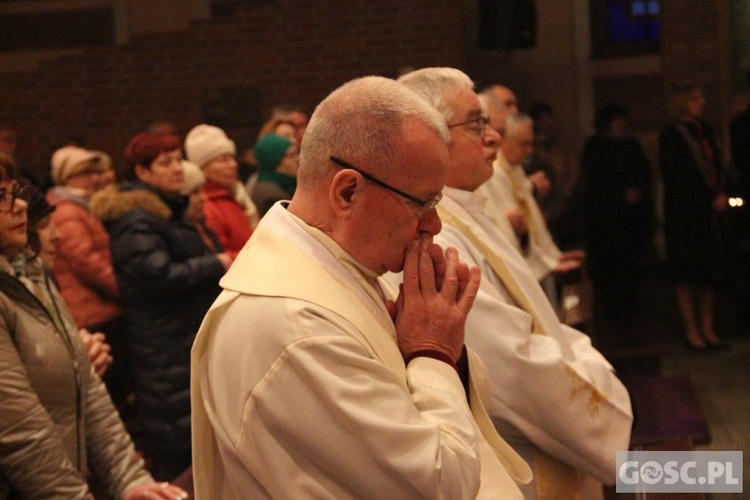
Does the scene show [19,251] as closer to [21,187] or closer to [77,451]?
[21,187]

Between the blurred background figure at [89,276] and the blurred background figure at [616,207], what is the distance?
4229mm

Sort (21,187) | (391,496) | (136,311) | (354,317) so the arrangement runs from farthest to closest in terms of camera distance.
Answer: (136,311)
(21,187)
(354,317)
(391,496)

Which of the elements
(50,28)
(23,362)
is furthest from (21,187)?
(50,28)

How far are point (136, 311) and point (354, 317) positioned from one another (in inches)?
109

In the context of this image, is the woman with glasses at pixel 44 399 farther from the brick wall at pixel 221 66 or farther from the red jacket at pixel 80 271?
the brick wall at pixel 221 66

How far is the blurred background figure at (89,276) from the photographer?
516cm

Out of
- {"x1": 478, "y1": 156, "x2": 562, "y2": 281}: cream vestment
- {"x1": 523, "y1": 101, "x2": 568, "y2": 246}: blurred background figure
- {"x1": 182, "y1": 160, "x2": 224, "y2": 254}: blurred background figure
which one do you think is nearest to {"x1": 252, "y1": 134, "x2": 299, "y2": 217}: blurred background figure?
{"x1": 182, "y1": 160, "x2": 224, "y2": 254}: blurred background figure

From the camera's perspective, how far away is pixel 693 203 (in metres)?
7.63

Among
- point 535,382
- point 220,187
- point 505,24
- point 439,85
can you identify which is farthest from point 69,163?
point 505,24

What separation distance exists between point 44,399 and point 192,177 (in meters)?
2.35

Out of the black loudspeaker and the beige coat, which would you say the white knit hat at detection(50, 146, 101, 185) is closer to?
the beige coat

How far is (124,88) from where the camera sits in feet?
30.0

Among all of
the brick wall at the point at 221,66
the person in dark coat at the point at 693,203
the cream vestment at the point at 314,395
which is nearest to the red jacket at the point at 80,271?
the cream vestment at the point at 314,395

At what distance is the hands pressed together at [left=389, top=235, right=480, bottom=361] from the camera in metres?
1.92
